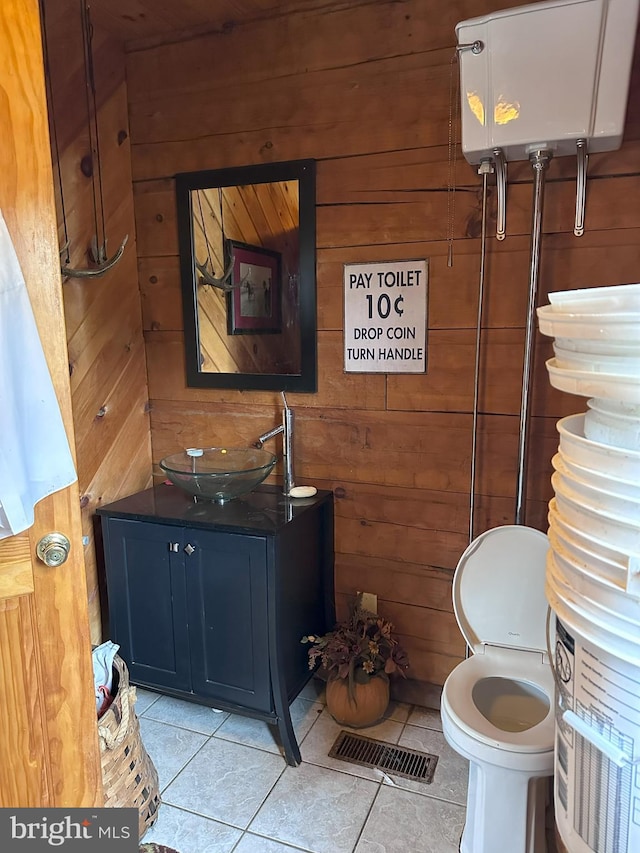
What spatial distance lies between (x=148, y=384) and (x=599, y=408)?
76.7 inches

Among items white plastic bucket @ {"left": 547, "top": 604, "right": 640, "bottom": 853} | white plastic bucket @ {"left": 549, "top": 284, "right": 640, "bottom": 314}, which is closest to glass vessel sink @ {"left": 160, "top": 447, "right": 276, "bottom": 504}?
white plastic bucket @ {"left": 547, "top": 604, "right": 640, "bottom": 853}

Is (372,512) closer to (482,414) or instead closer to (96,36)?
(482,414)

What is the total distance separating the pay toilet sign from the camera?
207cm

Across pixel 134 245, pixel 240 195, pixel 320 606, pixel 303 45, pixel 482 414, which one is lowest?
pixel 320 606

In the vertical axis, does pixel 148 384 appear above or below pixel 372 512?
above

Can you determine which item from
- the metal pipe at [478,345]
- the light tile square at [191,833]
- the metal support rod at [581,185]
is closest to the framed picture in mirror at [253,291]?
the metal pipe at [478,345]

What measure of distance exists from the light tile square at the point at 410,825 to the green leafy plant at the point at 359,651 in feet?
1.19

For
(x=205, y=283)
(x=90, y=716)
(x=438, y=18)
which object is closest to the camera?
(x=90, y=716)

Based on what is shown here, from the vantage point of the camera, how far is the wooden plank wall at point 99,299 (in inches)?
81.9

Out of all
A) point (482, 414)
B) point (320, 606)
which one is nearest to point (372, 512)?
point (320, 606)

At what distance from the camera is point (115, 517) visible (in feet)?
6.98

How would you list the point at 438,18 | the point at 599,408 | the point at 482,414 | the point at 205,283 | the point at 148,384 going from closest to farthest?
the point at 599,408 < the point at 438,18 < the point at 482,414 < the point at 205,283 < the point at 148,384

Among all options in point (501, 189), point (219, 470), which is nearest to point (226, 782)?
point (219, 470)

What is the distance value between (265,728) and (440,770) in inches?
24.3
